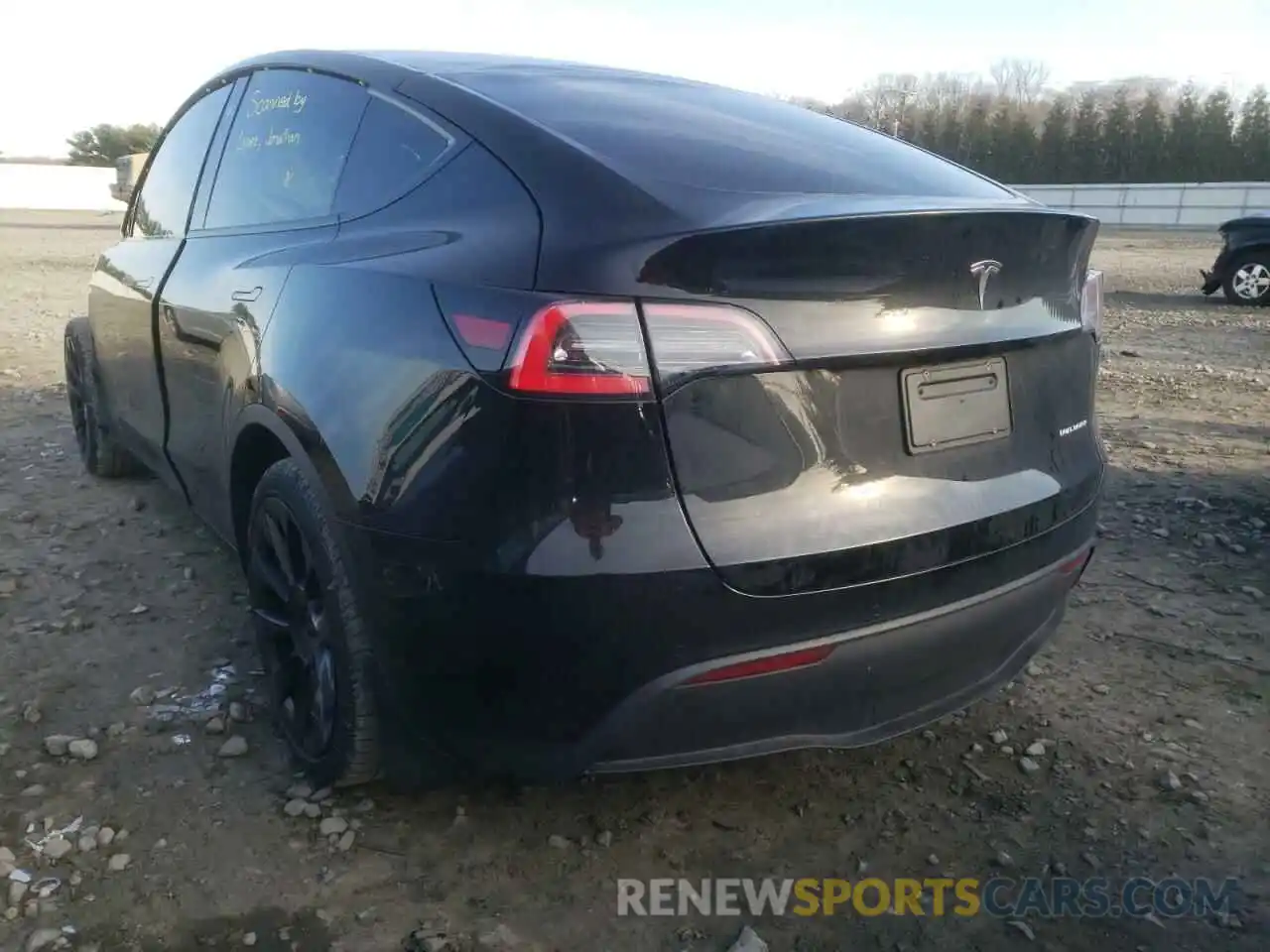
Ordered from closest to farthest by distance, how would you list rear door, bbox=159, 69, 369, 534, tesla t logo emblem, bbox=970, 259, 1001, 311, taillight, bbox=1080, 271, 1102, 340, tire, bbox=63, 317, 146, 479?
tesla t logo emblem, bbox=970, 259, 1001, 311 < taillight, bbox=1080, 271, 1102, 340 < rear door, bbox=159, 69, 369, 534 < tire, bbox=63, 317, 146, 479

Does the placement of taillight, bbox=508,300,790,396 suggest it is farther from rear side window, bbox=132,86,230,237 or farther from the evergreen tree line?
the evergreen tree line

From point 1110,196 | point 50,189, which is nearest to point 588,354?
point 1110,196

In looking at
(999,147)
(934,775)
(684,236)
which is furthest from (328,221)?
(999,147)

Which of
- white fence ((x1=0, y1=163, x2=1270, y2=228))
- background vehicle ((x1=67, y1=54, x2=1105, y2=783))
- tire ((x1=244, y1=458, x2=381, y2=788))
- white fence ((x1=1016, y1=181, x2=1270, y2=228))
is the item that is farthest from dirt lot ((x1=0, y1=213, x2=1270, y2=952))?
white fence ((x1=1016, y1=181, x2=1270, y2=228))

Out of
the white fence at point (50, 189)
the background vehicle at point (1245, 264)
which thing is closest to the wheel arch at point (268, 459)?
the background vehicle at point (1245, 264)

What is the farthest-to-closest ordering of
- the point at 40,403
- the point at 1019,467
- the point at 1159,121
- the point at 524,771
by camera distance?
the point at 1159,121
the point at 40,403
the point at 1019,467
the point at 524,771

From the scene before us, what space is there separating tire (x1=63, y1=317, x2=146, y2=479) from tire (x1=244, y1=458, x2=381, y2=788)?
229 cm

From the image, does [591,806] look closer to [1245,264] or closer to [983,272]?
[983,272]

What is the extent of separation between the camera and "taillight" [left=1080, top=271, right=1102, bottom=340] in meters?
2.43

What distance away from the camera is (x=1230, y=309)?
40.5ft

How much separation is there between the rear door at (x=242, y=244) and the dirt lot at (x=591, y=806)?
1.97 ft

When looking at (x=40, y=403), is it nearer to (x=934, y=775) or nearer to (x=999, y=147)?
(x=934, y=775)

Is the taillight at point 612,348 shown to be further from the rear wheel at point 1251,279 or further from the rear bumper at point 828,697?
the rear wheel at point 1251,279

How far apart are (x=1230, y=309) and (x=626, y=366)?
12.8 meters
